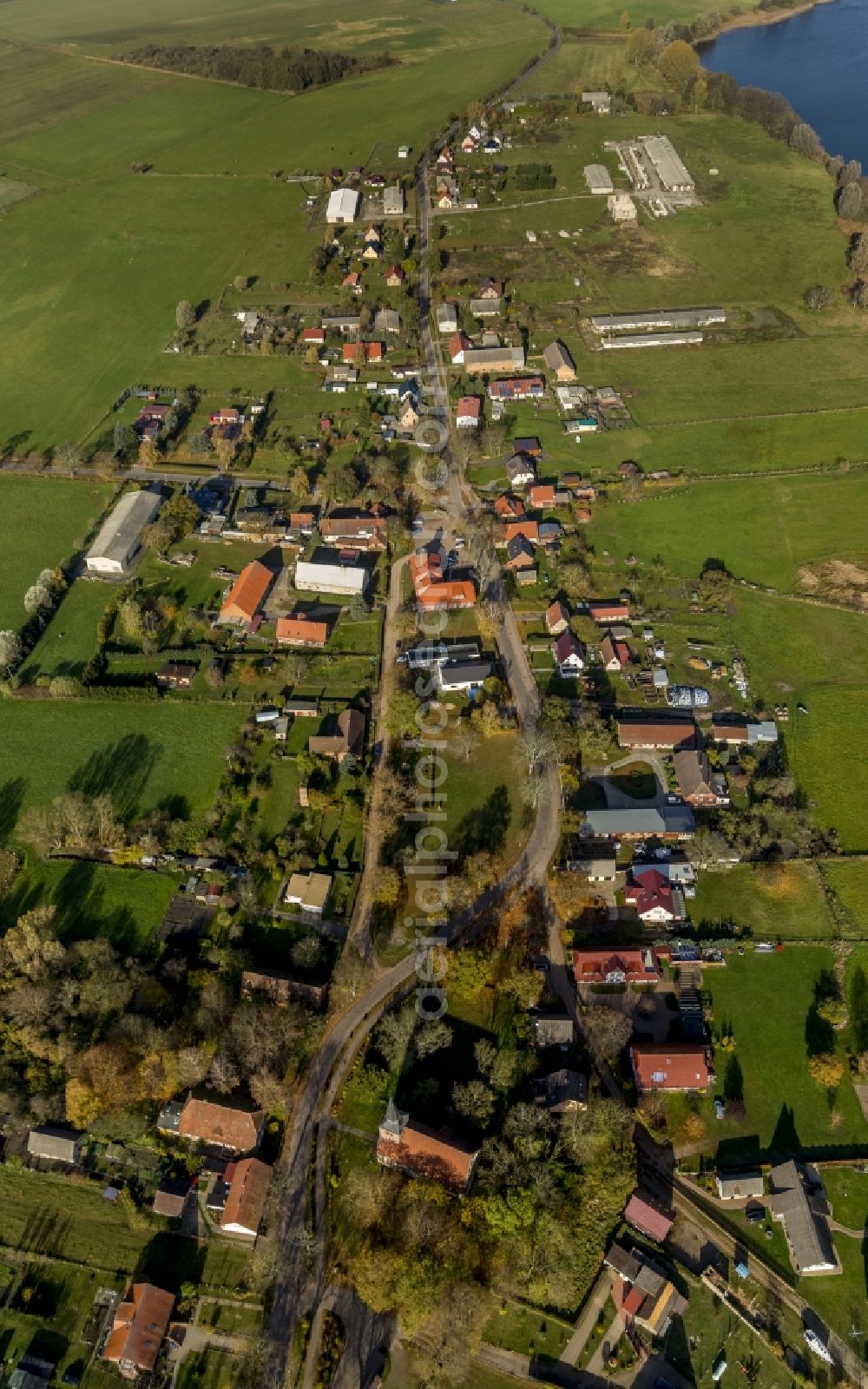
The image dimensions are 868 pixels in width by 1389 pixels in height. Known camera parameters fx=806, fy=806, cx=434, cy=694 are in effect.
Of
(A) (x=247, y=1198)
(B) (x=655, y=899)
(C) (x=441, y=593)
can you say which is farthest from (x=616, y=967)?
(C) (x=441, y=593)

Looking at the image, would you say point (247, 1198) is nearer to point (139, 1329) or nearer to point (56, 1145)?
point (139, 1329)

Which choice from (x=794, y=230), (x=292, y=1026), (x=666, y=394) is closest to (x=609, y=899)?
(x=292, y=1026)

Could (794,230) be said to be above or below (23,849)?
above

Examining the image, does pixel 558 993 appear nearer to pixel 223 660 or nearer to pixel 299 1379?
pixel 299 1379

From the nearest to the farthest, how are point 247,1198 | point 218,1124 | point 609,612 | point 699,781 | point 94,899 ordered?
point 247,1198, point 218,1124, point 94,899, point 699,781, point 609,612

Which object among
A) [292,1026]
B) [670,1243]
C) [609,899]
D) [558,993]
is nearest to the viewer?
[670,1243]

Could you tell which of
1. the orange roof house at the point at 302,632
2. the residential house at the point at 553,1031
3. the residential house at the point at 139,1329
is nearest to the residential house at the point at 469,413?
the orange roof house at the point at 302,632

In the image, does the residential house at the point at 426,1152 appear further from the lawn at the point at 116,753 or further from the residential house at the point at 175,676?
the residential house at the point at 175,676

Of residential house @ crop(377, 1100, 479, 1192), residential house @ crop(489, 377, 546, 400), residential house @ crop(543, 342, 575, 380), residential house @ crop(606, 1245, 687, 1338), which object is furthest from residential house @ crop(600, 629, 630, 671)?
residential house @ crop(543, 342, 575, 380)
